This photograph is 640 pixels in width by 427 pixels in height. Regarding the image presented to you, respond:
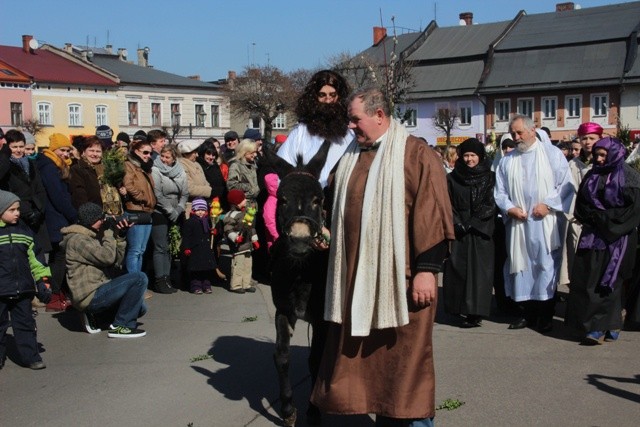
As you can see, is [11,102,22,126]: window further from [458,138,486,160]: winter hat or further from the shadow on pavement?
the shadow on pavement

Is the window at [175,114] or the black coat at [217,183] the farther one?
the window at [175,114]

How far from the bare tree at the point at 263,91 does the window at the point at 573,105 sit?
23.6 metres

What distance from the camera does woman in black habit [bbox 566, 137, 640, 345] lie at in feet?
26.7

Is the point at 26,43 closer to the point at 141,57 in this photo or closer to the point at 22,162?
the point at 141,57

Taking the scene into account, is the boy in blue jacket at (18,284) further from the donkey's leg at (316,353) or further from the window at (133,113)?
the window at (133,113)

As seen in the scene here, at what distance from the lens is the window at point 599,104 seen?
61.8 metres

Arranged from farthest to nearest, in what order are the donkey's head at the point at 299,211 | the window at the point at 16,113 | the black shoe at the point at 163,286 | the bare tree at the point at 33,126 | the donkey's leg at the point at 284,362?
the window at the point at 16,113
the bare tree at the point at 33,126
the black shoe at the point at 163,286
the donkey's leg at the point at 284,362
the donkey's head at the point at 299,211

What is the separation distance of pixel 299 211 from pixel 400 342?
986mm

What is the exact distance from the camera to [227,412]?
20.5ft

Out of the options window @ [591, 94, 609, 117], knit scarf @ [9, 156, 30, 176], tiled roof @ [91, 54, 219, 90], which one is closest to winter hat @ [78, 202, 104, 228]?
knit scarf @ [9, 156, 30, 176]

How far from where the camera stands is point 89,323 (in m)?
8.92

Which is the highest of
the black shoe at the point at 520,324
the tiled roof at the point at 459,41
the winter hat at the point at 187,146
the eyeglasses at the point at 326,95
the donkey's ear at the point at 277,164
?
the tiled roof at the point at 459,41

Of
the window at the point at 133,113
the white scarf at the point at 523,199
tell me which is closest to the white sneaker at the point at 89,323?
the white scarf at the point at 523,199

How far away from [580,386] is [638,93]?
5767 cm
